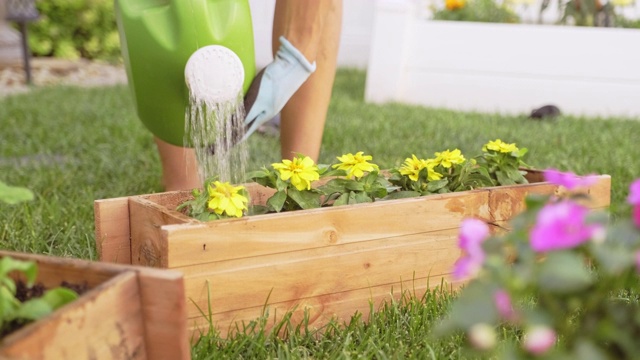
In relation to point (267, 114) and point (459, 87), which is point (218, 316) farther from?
point (459, 87)

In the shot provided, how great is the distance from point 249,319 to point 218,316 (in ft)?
0.15

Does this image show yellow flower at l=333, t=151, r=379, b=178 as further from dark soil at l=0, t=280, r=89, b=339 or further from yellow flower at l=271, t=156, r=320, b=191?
dark soil at l=0, t=280, r=89, b=339

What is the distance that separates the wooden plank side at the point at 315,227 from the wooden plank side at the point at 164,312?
0.84 feet

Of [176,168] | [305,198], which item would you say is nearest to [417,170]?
[305,198]

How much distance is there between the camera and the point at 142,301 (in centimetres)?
84

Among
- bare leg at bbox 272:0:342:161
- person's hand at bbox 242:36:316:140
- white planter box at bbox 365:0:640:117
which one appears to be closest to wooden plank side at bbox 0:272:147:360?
person's hand at bbox 242:36:316:140

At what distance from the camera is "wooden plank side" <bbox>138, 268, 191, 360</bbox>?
2.70ft

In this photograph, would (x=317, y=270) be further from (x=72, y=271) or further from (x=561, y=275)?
(x=561, y=275)

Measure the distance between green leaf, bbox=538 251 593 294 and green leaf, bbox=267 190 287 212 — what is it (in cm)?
76

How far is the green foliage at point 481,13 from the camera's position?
431 cm

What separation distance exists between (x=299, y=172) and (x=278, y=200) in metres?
0.05

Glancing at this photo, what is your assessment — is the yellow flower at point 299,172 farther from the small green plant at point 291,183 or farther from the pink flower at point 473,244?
the pink flower at point 473,244

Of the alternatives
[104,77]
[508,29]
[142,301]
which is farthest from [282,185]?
[104,77]

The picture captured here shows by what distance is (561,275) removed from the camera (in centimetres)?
54
